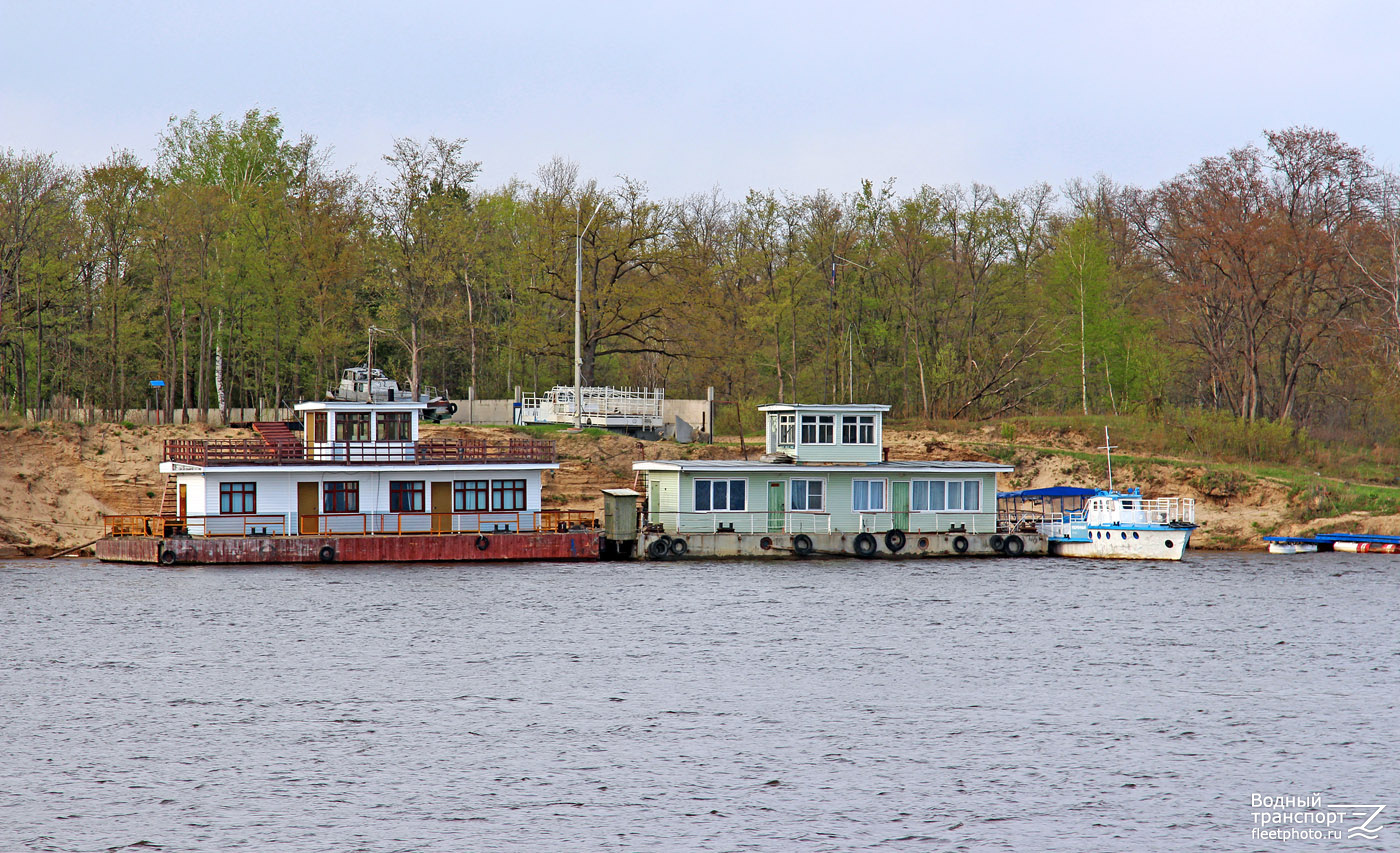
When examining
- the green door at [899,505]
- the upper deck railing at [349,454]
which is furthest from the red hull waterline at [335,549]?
the green door at [899,505]

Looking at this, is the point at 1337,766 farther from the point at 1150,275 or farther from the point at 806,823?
the point at 1150,275

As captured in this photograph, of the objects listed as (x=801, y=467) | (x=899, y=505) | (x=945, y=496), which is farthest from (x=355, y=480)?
(x=945, y=496)

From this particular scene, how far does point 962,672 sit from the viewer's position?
33.7m

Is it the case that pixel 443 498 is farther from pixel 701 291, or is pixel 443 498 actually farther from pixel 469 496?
pixel 701 291

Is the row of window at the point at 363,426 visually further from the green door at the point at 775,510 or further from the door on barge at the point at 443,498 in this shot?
the green door at the point at 775,510

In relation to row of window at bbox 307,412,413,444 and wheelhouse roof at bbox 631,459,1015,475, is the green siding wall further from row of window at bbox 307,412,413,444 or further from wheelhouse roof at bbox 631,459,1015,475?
row of window at bbox 307,412,413,444

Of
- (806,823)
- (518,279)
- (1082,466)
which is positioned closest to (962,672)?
(806,823)

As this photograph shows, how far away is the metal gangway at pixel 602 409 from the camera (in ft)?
232

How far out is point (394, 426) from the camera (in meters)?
A: 51.9

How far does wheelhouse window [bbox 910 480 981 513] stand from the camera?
55.1 m

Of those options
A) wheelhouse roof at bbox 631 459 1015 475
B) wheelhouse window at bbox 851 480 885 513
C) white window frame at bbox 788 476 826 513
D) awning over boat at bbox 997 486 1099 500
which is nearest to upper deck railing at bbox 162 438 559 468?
wheelhouse roof at bbox 631 459 1015 475

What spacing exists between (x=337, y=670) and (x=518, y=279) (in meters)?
49.4

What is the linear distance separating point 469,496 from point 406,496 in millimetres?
2326

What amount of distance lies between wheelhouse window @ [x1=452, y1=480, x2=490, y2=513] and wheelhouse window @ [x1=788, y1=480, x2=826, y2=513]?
38.9ft
